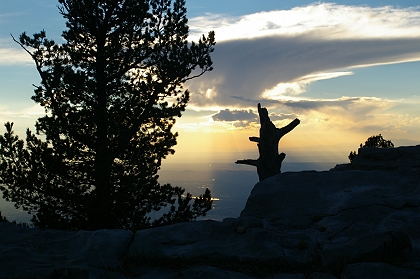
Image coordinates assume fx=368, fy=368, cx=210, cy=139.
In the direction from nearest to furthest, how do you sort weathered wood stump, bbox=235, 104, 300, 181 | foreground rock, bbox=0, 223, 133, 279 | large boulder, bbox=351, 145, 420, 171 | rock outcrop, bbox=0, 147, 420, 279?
foreground rock, bbox=0, 223, 133, 279 < rock outcrop, bbox=0, 147, 420, 279 < large boulder, bbox=351, 145, 420, 171 < weathered wood stump, bbox=235, 104, 300, 181

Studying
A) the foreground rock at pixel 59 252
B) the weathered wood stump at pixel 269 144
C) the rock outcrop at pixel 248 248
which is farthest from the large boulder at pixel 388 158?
the foreground rock at pixel 59 252

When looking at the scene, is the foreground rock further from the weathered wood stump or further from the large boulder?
the weathered wood stump

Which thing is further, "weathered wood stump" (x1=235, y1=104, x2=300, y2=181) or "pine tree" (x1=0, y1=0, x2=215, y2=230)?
"weathered wood stump" (x1=235, y1=104, x2=300, y2=181)

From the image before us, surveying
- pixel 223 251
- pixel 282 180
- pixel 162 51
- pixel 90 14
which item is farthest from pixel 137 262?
pixel 90 14

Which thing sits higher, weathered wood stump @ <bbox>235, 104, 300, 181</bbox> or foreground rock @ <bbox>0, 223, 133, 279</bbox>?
weathered wood stump @ <bbox>235, 104, 300, 181</bbox>

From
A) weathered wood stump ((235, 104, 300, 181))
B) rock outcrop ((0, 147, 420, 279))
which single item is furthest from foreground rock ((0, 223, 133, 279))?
weathered wood stump ((235, 104, 300, 181))

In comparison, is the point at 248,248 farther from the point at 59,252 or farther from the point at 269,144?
the point at 269,144

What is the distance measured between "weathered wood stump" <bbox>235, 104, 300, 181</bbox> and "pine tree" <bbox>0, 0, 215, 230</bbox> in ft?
13.7

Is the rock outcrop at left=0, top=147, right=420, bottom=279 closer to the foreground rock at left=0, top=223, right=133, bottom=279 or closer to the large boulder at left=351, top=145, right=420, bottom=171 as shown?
the foreground rock at left=0, top=223, right=133, bottom=279

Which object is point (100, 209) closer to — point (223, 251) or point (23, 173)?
point (23, 173)

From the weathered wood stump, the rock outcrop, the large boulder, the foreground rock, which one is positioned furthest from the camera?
the weathered wood stump

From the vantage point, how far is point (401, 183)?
321 inches

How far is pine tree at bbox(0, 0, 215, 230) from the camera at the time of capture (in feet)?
44.0

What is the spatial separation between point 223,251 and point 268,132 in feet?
39.7
